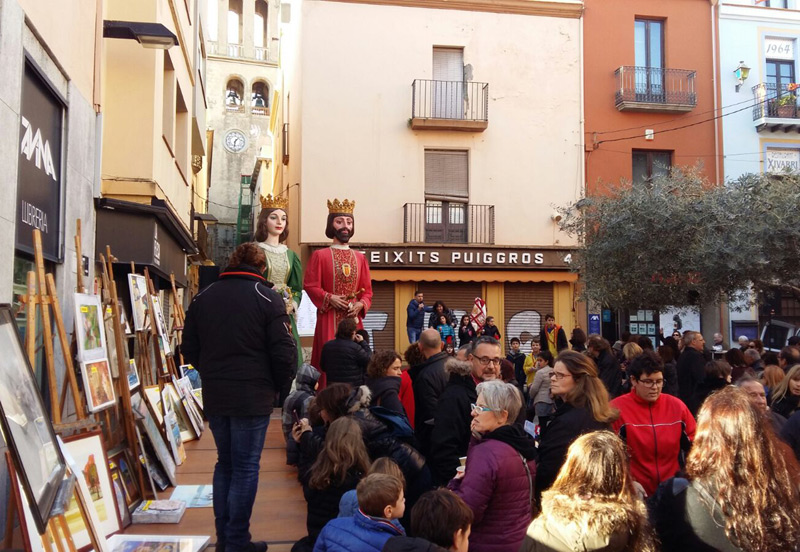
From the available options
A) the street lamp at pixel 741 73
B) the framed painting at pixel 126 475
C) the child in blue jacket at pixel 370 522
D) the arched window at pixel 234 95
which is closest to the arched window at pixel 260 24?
the arched window at pixel 234 95

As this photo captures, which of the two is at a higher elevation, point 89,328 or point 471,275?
point 471,275

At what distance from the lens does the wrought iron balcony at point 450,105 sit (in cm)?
1892

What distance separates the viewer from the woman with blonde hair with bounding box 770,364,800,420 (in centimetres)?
575

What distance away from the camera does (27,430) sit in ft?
9.71

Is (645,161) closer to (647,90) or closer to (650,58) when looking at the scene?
(647,90)

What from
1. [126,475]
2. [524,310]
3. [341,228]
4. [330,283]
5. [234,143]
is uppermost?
[234,143]

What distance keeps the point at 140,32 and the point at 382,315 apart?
11326 mm

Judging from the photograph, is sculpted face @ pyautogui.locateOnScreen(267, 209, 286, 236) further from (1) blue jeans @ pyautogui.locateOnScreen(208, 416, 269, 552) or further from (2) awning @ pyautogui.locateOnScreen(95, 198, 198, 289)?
(1) blue jeans @ pyautogui.locateOnScreen(208, 416, 269, 552)

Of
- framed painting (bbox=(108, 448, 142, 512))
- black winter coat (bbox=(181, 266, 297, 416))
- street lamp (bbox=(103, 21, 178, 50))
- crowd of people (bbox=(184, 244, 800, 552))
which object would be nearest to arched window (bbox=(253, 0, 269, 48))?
street lamp (bbox=(103, 21, 178, 50))

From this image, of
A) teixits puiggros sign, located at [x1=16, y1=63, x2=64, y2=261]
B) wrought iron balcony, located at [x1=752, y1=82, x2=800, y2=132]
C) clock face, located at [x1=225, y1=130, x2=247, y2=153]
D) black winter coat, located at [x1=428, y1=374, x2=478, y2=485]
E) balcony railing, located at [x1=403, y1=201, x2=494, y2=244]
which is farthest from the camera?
clock face, located at [x1=225, y1=130, x2=247, y2=153]

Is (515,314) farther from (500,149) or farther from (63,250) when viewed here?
(63,250)

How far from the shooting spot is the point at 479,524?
371cm

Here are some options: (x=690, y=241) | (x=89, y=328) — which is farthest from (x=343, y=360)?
(x=690, y=241)

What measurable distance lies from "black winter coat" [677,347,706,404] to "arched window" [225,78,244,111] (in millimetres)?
36214
